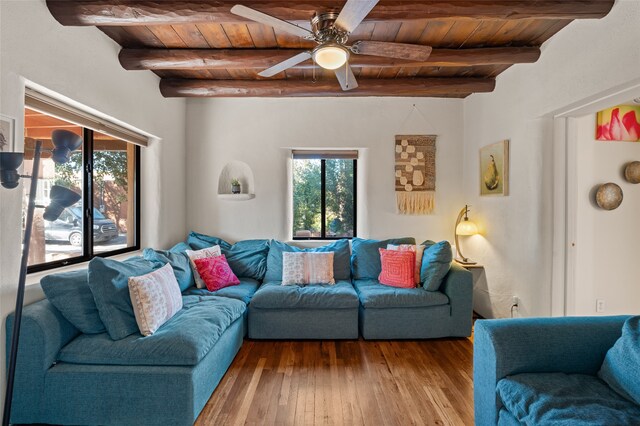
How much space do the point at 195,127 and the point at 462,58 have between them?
3170 mm

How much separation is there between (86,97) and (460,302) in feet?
11.9

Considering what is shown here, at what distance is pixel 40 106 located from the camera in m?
2.03

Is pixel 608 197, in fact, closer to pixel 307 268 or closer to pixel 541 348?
pixel 541 348

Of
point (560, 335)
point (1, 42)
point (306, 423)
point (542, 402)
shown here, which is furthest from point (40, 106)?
point (560, 335)

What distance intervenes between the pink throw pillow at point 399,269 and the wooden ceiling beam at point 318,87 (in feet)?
5.98

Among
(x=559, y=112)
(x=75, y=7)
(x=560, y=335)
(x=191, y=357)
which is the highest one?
(x=75, y=7)

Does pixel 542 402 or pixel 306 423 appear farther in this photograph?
pixel 306 423

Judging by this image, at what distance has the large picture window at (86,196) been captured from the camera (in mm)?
2197

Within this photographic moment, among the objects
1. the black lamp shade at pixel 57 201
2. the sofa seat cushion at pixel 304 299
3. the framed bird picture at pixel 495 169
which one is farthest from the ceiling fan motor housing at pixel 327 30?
the framed bird picture at pixel 495 169

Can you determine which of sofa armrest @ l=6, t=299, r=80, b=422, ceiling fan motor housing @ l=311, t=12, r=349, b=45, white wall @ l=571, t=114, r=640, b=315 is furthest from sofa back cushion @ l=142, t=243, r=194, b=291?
white wall @ l=571, t=114, r=640, b=315

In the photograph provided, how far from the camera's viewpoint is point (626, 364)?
135 centimetres

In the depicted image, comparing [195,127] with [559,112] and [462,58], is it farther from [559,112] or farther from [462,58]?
[559,112]

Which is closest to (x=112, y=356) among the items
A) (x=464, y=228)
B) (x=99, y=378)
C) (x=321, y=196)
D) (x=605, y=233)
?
(x=99, y=378)

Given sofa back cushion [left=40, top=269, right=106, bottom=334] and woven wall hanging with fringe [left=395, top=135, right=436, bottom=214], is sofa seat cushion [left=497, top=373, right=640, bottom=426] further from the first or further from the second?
woven wall hanging with fringe [left=395, top=135, right=436, bottom=214]
